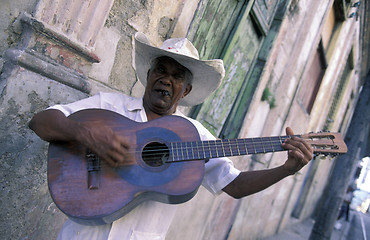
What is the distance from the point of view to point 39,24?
1.57 metres

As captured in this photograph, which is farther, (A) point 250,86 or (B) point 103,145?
(A) point 250,86

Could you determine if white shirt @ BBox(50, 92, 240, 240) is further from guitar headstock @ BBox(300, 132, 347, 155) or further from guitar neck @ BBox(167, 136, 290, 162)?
guitar headstock @ BBox(300, 132, 347, 155)

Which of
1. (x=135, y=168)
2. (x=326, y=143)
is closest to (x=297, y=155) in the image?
(x=326, y=143)

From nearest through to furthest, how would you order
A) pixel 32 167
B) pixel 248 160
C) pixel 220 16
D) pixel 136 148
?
pixel 136 148
pixel 32 167
pixel 220 16
pixel 248 160

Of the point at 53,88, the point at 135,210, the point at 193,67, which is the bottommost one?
the point at 135,210

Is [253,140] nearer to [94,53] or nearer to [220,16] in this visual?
[94,53]

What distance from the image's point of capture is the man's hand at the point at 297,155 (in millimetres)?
1544

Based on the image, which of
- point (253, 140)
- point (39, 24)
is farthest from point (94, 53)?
point (253, 140)

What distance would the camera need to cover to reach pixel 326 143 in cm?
171

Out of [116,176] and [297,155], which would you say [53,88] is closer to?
[116,176]

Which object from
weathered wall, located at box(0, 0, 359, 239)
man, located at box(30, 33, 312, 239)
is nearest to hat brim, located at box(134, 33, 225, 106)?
man, located at box(30, 33, 312, 239)

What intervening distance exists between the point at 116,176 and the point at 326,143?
128 centimetres

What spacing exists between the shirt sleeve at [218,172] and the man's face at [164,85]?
0.84 feet

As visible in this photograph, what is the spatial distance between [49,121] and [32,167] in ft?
2.11
